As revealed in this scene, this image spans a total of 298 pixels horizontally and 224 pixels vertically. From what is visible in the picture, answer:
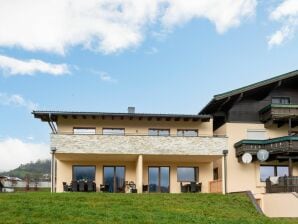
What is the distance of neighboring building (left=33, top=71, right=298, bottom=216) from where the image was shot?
2923cm

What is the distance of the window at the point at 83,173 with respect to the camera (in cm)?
3128

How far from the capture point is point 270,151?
30.7 meters

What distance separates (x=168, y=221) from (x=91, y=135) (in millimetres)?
11513

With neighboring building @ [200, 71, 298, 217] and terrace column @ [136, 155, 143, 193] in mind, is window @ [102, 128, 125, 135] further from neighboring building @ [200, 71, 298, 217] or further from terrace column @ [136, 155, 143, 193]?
neighboring building @ [200, 71, 298, 217]

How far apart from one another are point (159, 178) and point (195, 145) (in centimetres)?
356

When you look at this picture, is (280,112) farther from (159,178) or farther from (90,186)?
(90,186)

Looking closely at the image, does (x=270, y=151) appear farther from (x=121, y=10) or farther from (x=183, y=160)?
(x=121, y=10)

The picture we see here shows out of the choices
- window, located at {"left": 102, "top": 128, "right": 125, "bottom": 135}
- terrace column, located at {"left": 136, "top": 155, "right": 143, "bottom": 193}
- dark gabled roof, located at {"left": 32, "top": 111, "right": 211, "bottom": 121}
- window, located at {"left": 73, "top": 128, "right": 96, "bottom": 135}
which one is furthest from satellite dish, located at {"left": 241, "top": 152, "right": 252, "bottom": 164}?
window, located at {"left": 73, "top": 128, "right": 96, "bottom": 135}

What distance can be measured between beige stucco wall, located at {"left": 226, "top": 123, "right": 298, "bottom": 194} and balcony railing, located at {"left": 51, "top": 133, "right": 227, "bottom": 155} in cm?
236

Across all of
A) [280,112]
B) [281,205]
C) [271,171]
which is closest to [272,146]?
[280,112]

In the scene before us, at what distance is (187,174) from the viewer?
32156mm

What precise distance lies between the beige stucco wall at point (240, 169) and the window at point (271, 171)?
1.38 ft

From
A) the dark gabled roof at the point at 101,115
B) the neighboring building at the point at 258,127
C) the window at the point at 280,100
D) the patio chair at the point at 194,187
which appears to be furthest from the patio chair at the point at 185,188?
the window at the point at 280,100

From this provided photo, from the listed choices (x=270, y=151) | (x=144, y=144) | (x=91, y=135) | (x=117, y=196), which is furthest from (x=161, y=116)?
(x=117, y=196)
